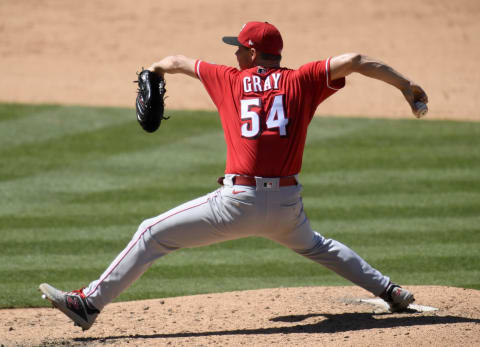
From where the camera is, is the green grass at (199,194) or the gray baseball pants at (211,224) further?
the green grass at (199,194)

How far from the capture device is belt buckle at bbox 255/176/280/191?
4.48 meters

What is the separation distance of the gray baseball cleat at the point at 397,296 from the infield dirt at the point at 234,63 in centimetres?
7

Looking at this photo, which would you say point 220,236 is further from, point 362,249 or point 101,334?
point 362,249

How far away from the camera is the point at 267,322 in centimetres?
495

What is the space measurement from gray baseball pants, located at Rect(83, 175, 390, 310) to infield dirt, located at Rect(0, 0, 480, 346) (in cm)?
40

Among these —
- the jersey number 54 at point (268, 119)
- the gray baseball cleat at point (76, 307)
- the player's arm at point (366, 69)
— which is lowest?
the gray baseball cleat at point (76, 307)

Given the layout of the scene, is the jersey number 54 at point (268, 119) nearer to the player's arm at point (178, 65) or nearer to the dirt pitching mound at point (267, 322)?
the player's arm at point (178, 65)

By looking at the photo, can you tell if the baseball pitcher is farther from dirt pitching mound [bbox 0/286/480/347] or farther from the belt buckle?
dirt pitching mound [bbox 0/286/480/347]

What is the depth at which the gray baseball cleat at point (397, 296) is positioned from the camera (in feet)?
16.1

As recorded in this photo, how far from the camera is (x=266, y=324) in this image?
193 inches

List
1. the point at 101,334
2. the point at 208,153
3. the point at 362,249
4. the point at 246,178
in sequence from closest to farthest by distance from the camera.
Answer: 1. the point at 246,178
2. the point at 101,334
3. the point at 362,249
4. the point at 208,153

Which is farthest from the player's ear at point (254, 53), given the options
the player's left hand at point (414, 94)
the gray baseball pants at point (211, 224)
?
the player's left hand at point (414, 94)

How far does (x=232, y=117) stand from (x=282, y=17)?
1137 centimetres

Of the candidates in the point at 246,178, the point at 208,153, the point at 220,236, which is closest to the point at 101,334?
the point at 220,236
